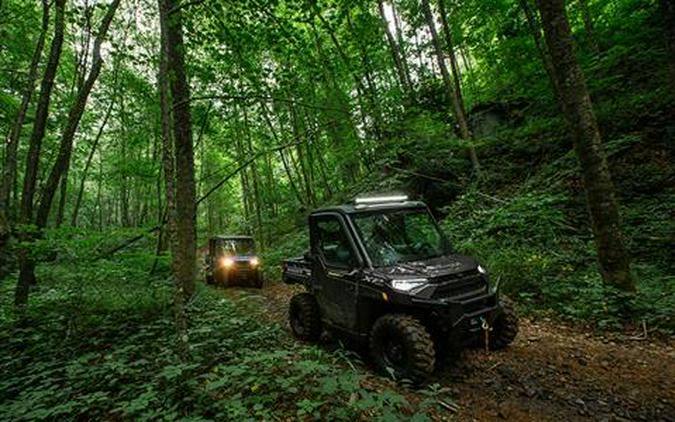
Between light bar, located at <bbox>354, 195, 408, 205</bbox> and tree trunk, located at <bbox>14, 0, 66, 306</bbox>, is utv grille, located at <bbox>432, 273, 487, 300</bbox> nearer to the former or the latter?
light bar, located at <bbox>354, 195, 408, 205</bbox>

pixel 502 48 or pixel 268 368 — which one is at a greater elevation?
pixel 502 48

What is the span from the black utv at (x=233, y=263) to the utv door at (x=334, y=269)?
811 centimetres

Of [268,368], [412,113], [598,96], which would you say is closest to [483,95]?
[598,96]

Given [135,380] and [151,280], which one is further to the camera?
[151,280]

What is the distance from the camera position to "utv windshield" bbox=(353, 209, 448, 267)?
5023 mm

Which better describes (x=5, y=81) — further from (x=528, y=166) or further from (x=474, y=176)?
(x=528, y=166)

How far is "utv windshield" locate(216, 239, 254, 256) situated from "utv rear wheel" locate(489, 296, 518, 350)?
10894 mm

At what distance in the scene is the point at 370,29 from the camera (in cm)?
675

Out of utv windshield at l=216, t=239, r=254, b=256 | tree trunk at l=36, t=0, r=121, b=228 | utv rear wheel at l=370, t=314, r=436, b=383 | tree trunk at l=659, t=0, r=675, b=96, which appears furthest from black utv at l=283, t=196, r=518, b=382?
utv windshield at l=216, t=239, r=254, b=256

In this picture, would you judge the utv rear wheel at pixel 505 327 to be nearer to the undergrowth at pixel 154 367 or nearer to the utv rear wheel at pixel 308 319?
the undergrowth at pixel 154 367

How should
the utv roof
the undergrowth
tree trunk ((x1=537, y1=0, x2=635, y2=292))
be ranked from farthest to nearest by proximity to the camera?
1. tree trunk ((x1=537, y1=0, x2=635, y2=292))
2. the utv roof
3. the undergrowth

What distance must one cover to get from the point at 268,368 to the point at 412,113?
31.8 ft

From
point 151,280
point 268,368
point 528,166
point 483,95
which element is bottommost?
point 268,368

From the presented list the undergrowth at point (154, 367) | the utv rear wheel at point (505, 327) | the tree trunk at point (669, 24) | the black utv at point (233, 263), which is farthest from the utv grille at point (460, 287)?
the black utv at point (233, 263)
